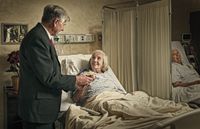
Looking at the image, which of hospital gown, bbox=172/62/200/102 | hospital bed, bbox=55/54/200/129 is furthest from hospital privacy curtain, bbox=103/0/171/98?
hospital gown, bbox=172/62/200/102

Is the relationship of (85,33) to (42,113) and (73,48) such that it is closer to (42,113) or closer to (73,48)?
(73,48)

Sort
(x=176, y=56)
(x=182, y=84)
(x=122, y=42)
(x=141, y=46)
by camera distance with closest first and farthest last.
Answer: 1. (x=141, y=46)
2. (x=122, y=42)
3. (x=182, y=84)
4. (x=176, y=56)

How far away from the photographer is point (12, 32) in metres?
3.15

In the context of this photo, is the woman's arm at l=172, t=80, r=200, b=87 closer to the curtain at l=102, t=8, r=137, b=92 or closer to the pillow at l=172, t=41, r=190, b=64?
the pillow at l=172, t=41, r=190, b=64

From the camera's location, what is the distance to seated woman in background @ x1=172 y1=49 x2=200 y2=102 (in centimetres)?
351

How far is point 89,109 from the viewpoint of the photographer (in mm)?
2381

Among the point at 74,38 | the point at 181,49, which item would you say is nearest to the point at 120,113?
the point at 74,38

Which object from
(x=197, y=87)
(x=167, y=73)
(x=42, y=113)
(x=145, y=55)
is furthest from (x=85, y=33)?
(x=42, y=113)

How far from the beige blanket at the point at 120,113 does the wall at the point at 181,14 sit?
2.29 metres

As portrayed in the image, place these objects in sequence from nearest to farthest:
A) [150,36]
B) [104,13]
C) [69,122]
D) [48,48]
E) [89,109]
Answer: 1. [48,48]
2. [69,122]
3. [89,109]
4. [150,36]
5. [104,13]

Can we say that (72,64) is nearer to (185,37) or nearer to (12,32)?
A: (12,32)

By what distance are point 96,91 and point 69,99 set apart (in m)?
0.29

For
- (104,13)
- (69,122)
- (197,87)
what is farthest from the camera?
(197,87)

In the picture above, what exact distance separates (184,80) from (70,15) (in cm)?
181
